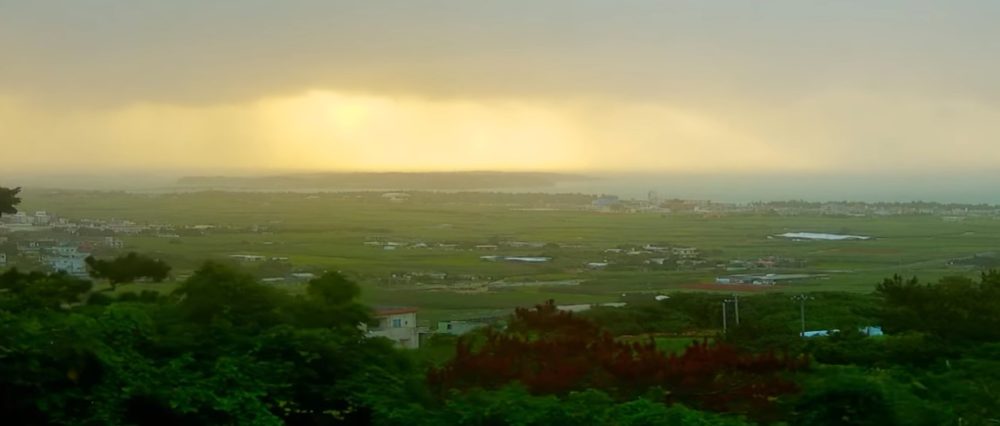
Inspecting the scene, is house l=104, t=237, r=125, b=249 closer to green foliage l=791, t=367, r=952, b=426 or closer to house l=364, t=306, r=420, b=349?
house l=364, t=306, r=420, b=349

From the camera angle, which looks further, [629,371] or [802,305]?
[802,305]

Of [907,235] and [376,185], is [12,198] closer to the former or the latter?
[376,185]

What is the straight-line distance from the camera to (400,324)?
13789 mm

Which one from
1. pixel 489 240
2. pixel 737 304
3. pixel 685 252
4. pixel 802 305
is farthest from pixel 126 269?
pixel 685 252

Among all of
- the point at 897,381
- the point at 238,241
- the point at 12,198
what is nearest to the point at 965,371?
the point at 897,381

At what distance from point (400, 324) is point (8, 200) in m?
6.22

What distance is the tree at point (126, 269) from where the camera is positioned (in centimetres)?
1401

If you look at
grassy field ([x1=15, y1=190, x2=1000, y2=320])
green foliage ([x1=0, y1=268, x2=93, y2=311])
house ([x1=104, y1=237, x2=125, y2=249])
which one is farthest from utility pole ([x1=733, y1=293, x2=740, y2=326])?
house ([x1=104, y1=237, x2=125, y2=249])

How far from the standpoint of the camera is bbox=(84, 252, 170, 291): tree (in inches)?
551

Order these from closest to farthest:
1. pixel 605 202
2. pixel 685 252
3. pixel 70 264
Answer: pixel 70 264 < pixel 685 252 < pixel 605 202

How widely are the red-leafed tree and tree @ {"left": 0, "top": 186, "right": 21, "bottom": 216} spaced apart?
28.1 feet

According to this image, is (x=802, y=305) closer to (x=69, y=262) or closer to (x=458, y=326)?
(x=458, y=326)

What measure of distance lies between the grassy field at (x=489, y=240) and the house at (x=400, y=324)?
0.66m

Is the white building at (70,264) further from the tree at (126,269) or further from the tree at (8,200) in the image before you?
the tree at (8,200)
